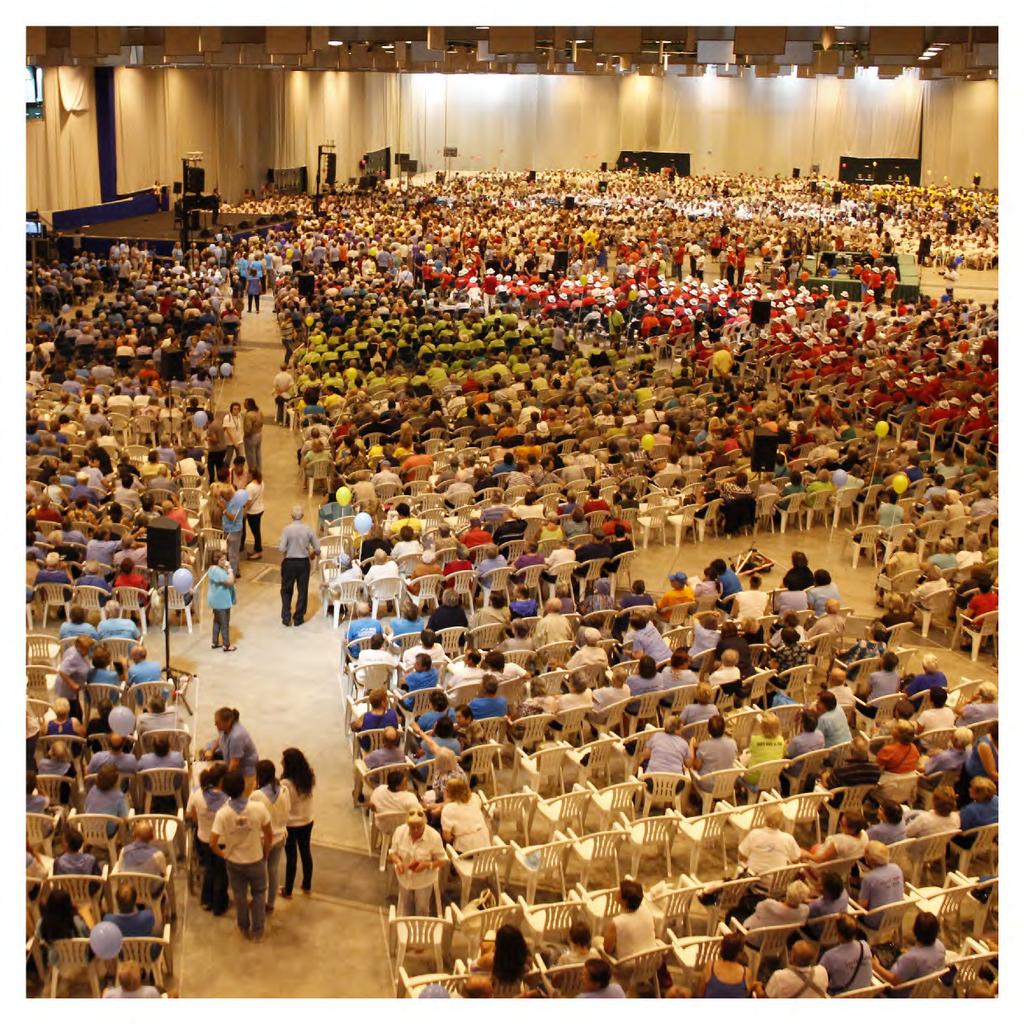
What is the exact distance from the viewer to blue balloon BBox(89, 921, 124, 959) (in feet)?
26.2

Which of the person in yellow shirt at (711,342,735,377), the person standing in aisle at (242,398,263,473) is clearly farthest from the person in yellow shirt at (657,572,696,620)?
the person in yellow shirt at (711,342,735,377)

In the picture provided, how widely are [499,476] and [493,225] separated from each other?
26249 mm

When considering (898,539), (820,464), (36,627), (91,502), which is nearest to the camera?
(36,627)

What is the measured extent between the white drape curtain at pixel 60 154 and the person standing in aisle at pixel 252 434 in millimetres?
22721

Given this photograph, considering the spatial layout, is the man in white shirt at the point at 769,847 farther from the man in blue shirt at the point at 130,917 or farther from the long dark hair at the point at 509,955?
the man in blue shirt at the point at 130,917

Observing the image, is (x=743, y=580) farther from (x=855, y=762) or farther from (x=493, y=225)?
(x=493, y=225)

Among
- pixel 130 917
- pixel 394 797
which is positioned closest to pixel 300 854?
pixel 394 797

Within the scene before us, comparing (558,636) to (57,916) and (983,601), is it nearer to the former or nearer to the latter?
(983,601)

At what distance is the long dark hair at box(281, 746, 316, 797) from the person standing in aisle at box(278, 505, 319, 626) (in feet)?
16.0

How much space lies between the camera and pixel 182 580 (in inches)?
532

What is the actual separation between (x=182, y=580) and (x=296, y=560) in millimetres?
→ 1237

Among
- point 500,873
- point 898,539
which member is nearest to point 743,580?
point 898,539

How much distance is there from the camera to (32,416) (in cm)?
1875
